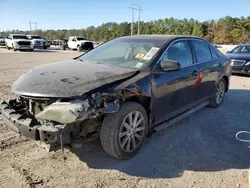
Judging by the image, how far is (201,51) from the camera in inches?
197

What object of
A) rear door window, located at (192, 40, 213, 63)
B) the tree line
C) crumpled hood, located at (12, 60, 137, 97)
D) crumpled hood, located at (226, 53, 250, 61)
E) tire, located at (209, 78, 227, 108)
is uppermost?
the tree line

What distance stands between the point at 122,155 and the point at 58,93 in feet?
3.75

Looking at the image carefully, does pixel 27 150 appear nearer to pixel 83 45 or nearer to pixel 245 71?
Answer: pixel 245 71

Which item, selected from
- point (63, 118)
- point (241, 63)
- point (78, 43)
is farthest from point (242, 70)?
point (78, 43)

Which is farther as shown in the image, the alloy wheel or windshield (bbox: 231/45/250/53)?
windshield (bbox: 231/45/250/53)

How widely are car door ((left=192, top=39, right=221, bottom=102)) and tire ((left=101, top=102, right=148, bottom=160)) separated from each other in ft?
5.84

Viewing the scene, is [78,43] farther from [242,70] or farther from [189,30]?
[189,30]

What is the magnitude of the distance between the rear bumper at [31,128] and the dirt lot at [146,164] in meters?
0.49

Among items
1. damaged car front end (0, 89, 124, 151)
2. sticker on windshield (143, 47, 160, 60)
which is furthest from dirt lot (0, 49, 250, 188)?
sticker on windshield (143, 47, 160, 60)

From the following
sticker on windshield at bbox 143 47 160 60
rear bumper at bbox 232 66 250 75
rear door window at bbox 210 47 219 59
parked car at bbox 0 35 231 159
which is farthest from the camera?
rear bumper at bbox 232 66 250 75

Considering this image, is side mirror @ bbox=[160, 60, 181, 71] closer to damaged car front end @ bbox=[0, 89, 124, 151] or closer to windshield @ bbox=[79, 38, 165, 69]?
windshield @ bbox=[79, 38, 165, 69]

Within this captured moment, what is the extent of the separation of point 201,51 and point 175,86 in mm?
1431

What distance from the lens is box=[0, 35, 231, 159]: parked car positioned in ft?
9.37

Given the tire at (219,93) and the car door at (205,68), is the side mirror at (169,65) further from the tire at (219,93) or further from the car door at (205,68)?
the tire at (219,93)
